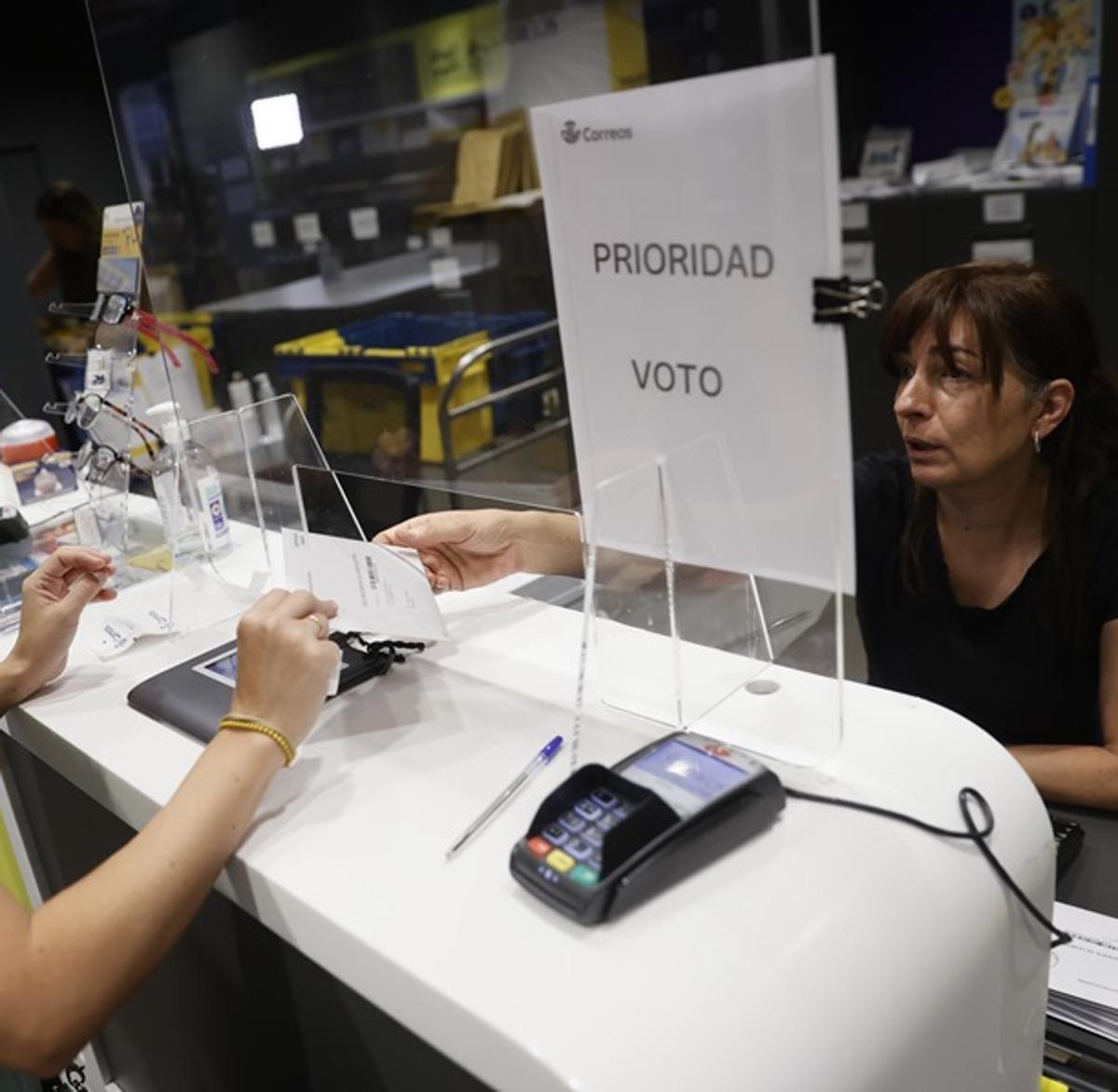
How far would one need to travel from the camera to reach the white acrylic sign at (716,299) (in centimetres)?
70

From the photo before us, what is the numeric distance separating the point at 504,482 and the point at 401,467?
151mm

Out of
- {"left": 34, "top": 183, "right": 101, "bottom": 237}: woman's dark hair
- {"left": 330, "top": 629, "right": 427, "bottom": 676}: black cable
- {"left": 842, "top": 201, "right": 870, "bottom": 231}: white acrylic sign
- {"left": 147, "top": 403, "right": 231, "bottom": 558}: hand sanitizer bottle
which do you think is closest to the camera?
{"left": 330, "top": 629, "right": 427, "bottom": 676}: black cable

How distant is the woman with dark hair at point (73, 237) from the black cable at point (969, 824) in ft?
14.3

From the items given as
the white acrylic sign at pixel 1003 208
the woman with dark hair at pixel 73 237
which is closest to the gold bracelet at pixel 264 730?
the white acrylic sign at pixel 1003 208

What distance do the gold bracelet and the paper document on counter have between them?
0.52ft

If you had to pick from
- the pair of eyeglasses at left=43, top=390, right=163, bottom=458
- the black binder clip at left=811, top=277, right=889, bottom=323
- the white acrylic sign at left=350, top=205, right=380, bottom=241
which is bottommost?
the pair of eyeglasses at left=43, top=390, right=163, bottom=458

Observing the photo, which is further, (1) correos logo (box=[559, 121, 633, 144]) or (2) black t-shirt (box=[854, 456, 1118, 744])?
(2) black t-shirt (box=[854, 456, 1118, 744])

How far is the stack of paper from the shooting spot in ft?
3.18

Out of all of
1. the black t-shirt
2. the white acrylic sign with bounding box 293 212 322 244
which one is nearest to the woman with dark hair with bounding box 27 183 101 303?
the white acrylic sign with bounding box 293 212 322 244

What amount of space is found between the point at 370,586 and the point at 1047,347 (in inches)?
41.1

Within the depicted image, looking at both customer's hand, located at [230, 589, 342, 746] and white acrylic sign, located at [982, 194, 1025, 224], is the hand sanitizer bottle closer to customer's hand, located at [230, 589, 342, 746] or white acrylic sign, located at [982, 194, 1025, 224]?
customer's hand, located at [230, 589, 342, 746]

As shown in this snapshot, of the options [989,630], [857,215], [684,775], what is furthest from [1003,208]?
[684,775]

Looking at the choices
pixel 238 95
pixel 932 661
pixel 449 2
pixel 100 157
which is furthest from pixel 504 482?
pixel 100 157
